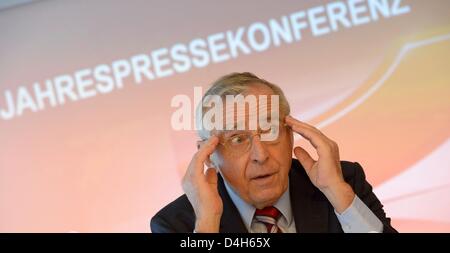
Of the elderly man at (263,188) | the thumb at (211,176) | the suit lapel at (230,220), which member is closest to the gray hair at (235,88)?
the elderly man at (263,188)

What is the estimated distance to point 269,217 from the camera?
194 cm

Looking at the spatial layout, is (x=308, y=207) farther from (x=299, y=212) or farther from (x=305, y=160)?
(x=305, y=160)

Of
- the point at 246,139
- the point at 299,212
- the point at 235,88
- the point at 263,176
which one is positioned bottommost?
the point at 299,212

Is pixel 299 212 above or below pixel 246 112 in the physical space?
below

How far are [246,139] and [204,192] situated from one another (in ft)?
0.68

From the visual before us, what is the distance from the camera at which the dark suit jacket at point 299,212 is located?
6.34 feet

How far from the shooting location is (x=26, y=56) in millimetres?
2623

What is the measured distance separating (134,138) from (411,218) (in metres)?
1.10

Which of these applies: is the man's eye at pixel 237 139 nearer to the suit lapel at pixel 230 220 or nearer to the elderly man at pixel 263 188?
the elderly man at pixel 263 188

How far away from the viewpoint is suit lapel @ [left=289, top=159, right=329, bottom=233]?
192 cm

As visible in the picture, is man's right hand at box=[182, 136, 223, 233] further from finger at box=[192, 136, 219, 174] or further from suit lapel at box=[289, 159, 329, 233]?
suit lapel at box=[289, 159, 329, 233]

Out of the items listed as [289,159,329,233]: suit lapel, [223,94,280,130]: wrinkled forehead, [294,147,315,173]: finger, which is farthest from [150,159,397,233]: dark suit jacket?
[223,94,280,130]: wrinkled forehead

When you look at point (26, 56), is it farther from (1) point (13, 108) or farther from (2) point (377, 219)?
(2) point (377, 219)

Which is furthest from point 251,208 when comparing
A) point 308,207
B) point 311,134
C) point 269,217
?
point 311,134
